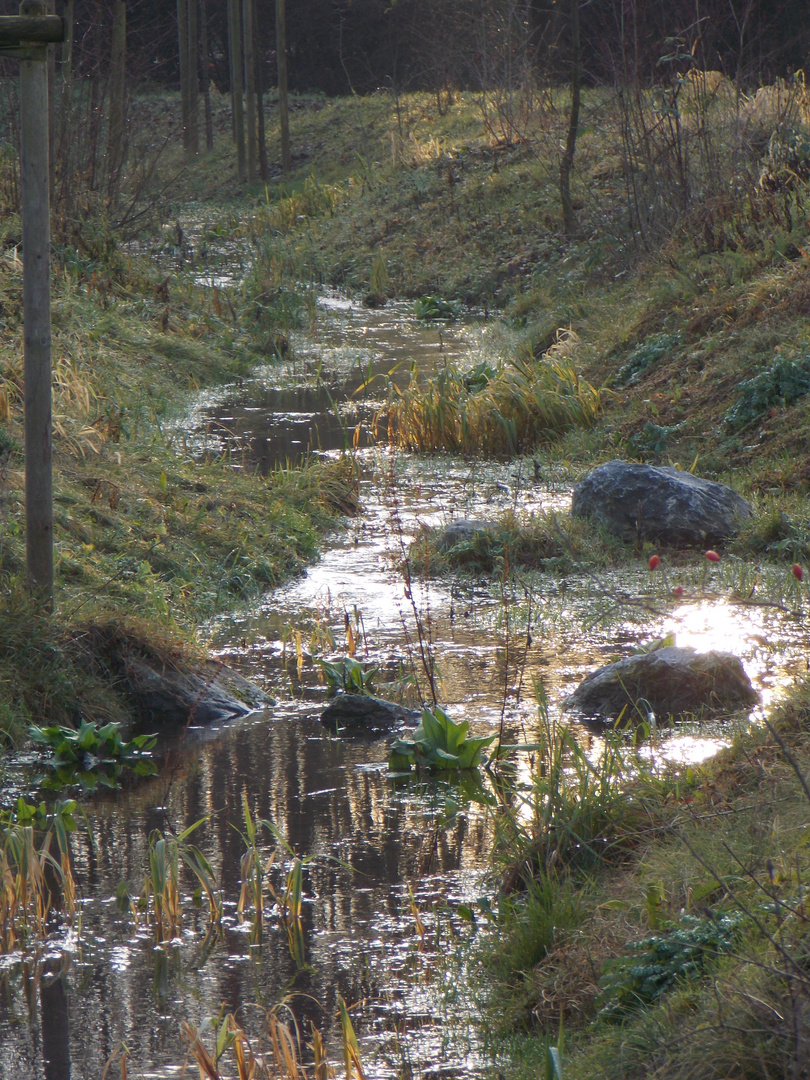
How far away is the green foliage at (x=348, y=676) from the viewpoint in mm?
5496

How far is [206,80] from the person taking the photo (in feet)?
125

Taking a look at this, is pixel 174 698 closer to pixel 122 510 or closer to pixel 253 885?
pixel 253 885

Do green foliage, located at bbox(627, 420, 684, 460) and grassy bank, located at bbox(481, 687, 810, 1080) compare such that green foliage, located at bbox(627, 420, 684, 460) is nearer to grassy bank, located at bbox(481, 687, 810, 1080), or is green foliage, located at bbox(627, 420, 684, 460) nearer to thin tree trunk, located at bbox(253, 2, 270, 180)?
grassy bank, located at bbox(481, 687, 810, 1080)

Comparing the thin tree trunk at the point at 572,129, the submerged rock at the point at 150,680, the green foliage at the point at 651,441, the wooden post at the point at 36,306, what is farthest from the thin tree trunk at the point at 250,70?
the submerged rock at the point at 150,680

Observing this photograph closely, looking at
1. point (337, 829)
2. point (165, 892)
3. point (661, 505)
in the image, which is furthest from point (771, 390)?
point (165, 892)

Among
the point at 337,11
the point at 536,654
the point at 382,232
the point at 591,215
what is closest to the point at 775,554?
the point at 536,654

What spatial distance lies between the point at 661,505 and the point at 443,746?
3413 millimetres

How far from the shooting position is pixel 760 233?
39.0 feet

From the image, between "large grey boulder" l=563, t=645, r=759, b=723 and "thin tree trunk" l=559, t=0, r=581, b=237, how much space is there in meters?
13.0

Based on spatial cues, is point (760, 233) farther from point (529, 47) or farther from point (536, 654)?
point (529, 47)

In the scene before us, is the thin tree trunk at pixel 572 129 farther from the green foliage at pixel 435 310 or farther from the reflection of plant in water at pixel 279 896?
the reflection of plant in water at pixel 279 896

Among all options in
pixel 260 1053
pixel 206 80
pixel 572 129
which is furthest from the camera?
pixel 206 80

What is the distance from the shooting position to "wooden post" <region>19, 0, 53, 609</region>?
190 inches

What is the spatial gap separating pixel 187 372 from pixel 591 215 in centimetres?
802
